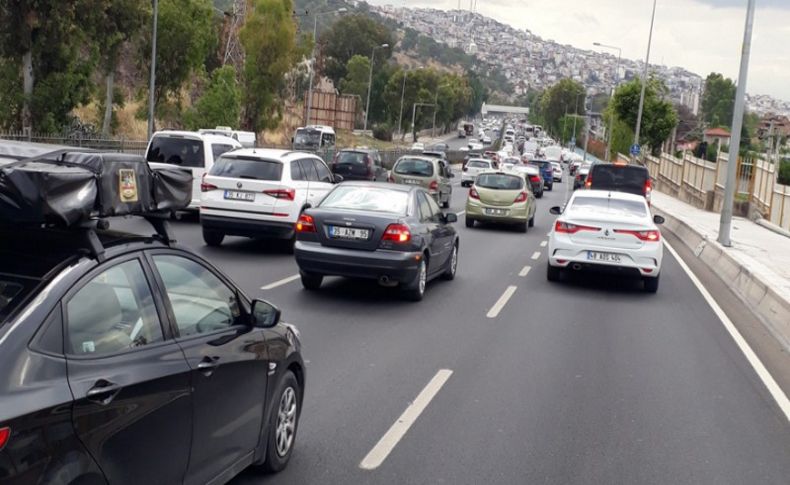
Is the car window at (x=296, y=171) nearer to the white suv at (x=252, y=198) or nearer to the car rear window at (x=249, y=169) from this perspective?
the white suv at (x=252, y=198)

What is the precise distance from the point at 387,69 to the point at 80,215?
135064mm

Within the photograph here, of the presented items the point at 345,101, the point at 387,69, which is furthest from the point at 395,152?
the point at 387,69

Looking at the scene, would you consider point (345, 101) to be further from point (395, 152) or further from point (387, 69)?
point (387, 69)

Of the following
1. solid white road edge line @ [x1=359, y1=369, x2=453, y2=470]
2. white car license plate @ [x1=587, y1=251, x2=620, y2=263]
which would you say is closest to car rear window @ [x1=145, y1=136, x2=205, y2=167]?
white car license plate @ [x1=587, y1=251, x2=620, y2=263]

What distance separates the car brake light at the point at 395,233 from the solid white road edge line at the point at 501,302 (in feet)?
4.89

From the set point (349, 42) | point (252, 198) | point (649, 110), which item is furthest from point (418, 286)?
point (349, 42)

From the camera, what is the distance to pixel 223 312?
5.42 metres

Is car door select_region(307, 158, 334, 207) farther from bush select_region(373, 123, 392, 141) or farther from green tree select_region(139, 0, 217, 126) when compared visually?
bush select_region(373, 123, 392, 141)

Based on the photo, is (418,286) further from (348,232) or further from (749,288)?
(749,288)

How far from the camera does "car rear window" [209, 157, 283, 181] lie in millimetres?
17156

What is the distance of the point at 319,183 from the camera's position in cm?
1831

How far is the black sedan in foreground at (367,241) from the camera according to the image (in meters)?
12.7

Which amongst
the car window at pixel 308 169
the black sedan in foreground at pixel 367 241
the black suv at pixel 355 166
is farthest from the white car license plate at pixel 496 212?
the black sedan in foreground at pixel 367 241

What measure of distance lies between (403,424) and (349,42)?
134 metres
